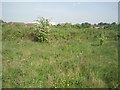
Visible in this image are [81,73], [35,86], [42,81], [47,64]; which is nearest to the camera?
[35,86]

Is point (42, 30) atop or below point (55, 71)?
atop

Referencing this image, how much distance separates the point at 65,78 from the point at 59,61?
4.42ft

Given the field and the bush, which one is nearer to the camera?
the field

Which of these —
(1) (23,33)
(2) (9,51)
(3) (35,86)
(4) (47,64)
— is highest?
(1) (23,33)

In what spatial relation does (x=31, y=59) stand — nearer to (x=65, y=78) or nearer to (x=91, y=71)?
(x=65, y=78)

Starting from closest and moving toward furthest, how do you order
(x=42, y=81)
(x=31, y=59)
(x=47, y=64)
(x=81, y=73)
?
1. (x=42, y=81)
2. (x=81, y=73)
3. (x=47, y=64)
4. (x=31, y=59)

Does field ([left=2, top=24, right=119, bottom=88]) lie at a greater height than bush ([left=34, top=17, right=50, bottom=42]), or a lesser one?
lesser

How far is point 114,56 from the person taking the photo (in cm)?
569

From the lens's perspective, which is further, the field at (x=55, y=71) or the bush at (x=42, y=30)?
the bush at (x=42, y=30)

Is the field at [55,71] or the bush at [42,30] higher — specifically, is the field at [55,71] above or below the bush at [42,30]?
below

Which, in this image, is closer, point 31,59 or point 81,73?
point 81,73

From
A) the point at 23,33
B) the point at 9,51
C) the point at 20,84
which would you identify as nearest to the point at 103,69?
the point at 20,84

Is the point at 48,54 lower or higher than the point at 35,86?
higher

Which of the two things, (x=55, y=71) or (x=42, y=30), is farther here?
(x=42, y=30)
